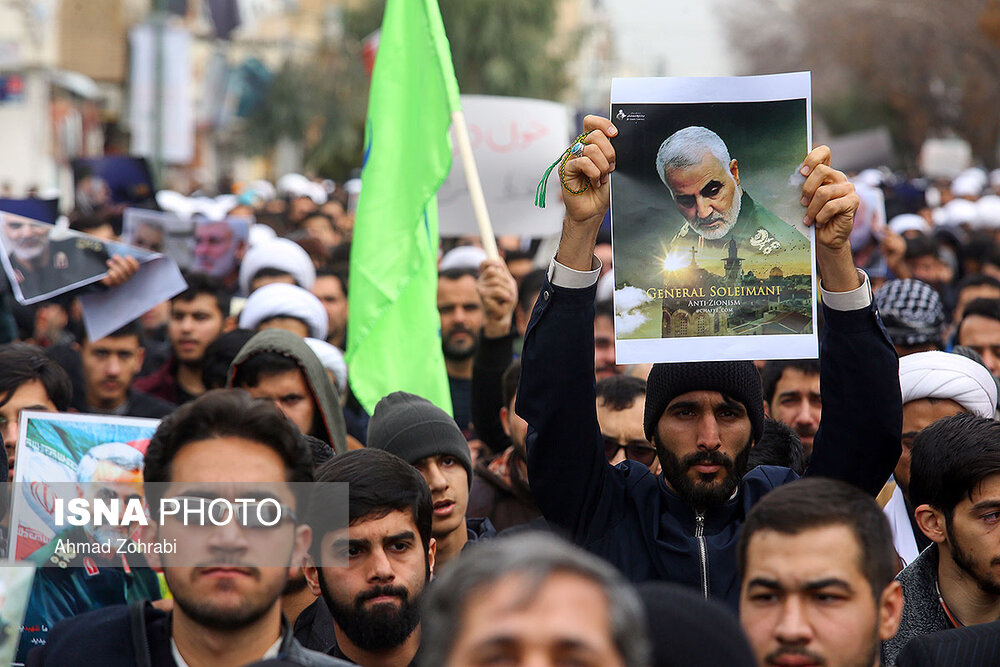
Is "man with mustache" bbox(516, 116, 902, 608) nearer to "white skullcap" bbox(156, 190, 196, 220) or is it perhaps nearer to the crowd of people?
the crowd of people

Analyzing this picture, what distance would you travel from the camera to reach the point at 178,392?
702cm

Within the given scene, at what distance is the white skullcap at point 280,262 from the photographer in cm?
836

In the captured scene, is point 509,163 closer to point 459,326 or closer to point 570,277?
point 459,326

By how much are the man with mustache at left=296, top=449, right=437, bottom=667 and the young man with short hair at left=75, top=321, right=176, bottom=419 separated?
293 centimetres

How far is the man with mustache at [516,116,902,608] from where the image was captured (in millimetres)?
3570

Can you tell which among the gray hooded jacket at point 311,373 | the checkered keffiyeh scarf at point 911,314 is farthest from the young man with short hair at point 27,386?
the checkered keffiyeh scarf at point 911,314

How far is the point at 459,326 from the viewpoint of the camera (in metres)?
7.53

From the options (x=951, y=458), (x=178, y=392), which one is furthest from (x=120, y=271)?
(x=951, y=458)

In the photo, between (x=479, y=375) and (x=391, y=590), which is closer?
(x=391, y=590)

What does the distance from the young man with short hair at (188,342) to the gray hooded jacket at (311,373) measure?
5.61 feet

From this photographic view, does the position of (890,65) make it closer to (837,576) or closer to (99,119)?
(99,119)

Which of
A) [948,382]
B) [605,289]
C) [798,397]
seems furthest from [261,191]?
[948,382]

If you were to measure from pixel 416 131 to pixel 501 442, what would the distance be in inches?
58.2

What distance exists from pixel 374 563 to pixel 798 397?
8.53 ft
